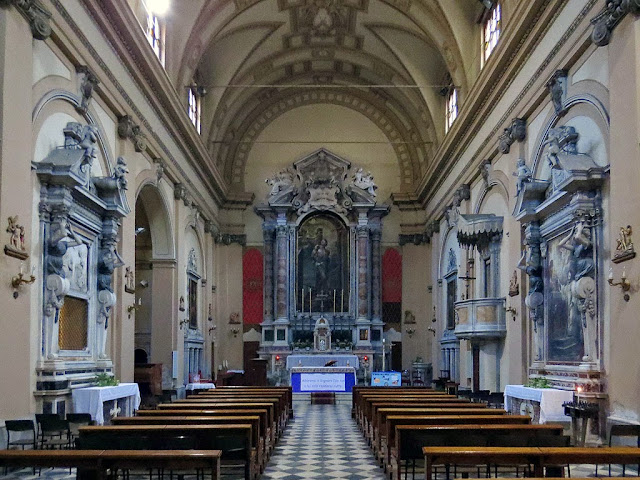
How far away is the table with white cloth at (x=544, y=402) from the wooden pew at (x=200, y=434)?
5.45m

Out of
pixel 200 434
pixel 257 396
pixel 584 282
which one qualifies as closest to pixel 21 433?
pixel 200 434

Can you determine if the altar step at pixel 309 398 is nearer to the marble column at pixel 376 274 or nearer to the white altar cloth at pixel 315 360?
the white altar cloth at pixel 315 360

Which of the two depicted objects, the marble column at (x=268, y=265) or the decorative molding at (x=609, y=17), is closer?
the decorative molding at (x=609, y=17)

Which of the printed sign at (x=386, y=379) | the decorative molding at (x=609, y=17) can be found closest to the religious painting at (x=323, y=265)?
the printed sign at (x=386, y=379)

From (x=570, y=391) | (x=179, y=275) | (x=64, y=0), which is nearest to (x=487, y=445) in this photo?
(x=570, y=391)

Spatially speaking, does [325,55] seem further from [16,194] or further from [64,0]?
[16,194]

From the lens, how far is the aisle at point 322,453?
9719mm

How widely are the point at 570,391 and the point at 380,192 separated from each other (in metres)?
19.3

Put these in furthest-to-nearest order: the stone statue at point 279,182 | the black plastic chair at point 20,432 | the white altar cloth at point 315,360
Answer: the stone statue at point 279,182 → the white altar cloth at point 315,360 → the black plastic chair at point 20,432

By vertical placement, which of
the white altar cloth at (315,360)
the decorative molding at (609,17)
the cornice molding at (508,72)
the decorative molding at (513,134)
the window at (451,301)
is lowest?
the white altar cloth at (315,360)

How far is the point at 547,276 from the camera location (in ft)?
46.9

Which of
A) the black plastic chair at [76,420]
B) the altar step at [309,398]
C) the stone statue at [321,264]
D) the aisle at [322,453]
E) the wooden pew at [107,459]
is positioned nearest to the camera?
the wooden pew at [107,459]

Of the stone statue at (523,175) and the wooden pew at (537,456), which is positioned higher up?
the stone statue at (523,175)

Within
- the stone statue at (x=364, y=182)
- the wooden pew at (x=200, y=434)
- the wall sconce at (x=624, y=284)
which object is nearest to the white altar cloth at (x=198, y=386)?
the stone statue at (x=364, y=182)
